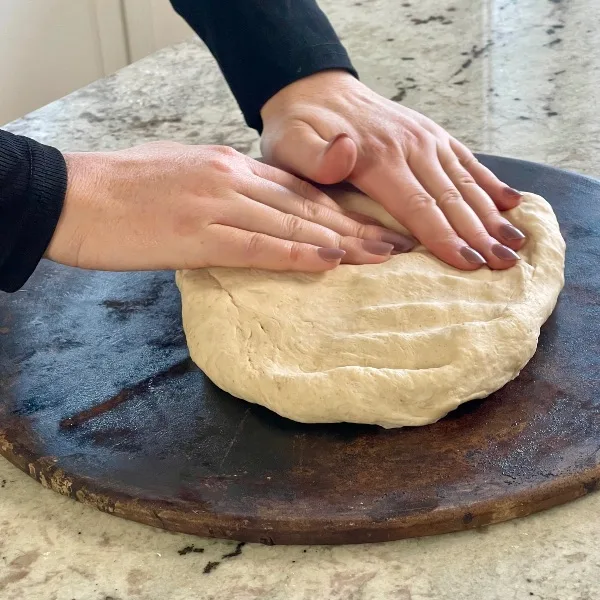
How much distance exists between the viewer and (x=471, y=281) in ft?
3.85

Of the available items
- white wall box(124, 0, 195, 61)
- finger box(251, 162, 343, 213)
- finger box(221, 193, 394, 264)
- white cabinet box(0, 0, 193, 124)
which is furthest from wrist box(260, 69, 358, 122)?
white wall box(124, 0, 195, 61)

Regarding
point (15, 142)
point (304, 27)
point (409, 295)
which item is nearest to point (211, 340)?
point (409, 295)

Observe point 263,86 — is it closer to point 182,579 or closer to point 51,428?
point 51,428

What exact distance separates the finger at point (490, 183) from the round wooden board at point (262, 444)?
139 millimetres

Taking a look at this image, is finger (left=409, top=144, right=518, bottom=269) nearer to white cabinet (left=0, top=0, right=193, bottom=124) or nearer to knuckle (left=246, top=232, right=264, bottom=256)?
knuckle (left=246, top=232, right=264, bottom=256)

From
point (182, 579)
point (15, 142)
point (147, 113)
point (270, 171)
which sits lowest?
point (147, 113)

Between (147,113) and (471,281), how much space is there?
4.08 feet

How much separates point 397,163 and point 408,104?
0.82 m

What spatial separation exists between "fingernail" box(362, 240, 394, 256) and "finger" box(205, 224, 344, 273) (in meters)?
0.06

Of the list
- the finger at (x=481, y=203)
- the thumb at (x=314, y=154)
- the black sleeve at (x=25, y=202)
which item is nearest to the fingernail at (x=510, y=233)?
the finger at (x=481, y=203)

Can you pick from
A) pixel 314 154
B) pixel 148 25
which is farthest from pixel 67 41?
pixel 314 154

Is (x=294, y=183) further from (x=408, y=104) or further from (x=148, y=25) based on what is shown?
(x=148, y=25)

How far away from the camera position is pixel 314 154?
4.37 ft

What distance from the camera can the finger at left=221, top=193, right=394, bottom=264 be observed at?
119 centimetres
